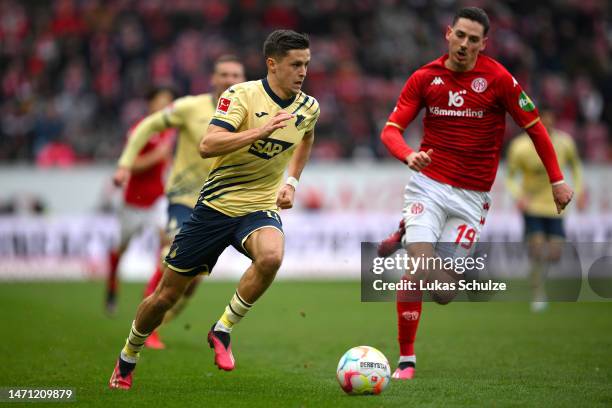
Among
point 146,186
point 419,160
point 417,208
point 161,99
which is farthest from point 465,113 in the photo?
point 146,186

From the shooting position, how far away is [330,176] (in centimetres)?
2167

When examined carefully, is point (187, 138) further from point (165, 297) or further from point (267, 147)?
point (165, 297)

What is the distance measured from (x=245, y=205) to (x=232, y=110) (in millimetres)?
769

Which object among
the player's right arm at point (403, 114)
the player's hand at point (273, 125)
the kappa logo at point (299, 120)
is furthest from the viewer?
the player's right arm at point (403, 114)

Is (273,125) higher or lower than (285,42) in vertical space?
lower

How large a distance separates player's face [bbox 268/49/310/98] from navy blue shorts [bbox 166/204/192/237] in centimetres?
316

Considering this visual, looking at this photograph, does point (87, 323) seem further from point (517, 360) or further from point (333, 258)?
point (333, 258)

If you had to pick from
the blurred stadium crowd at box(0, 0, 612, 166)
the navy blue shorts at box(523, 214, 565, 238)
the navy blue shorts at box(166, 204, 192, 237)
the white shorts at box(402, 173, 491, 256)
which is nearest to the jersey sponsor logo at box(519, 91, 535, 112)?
the white shorts at box(402, 173, 491, 256)

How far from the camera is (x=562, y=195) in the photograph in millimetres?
7855

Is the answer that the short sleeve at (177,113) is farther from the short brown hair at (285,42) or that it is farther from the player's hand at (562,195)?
the player's hand at (562,195)

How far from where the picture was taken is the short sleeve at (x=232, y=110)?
23.8ft

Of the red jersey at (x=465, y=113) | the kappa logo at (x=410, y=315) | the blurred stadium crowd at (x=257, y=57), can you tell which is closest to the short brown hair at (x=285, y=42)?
the red jersey at (x=465, y=113)

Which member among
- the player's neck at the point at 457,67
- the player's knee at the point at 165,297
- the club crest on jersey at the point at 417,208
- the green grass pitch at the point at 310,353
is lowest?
the green grass pitch at the point at 310,353

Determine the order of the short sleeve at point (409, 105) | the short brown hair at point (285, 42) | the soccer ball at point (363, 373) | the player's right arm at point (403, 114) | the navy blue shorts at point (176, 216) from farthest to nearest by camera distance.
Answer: the navy blue shorts at point (176, 216)
the short sleeve at point (409, 105)
the player's right arm at point (403, 114)
the short brown hair at point (285, 42)
the soccer ball at point (363, 373)
